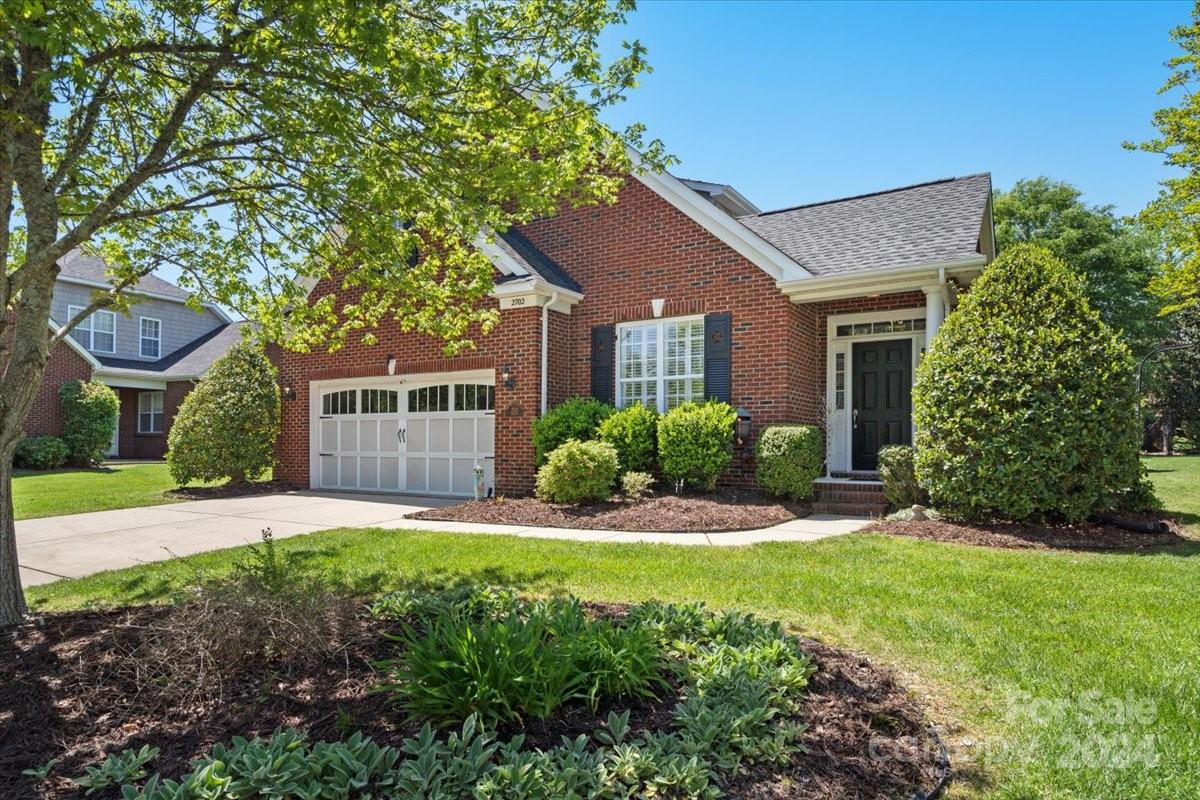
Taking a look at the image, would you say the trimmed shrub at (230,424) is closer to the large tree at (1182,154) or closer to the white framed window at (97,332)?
the white framed window at (97,332)

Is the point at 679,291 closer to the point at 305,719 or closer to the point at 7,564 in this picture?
the point at 7,564

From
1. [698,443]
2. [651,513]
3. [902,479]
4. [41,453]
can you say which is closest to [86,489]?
[41,453]

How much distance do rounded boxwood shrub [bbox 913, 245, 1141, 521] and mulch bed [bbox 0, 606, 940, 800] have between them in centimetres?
497

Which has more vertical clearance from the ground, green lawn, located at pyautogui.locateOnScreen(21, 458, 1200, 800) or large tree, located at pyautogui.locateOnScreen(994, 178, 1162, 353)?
large tree, located at pyautogui.locateOnScreen(994, 178, 1162, 353)

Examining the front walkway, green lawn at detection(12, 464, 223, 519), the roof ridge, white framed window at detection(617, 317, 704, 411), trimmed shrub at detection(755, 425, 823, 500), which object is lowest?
green lawn at detection(12, 464, 223, 519)

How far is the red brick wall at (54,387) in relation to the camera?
19484 mm

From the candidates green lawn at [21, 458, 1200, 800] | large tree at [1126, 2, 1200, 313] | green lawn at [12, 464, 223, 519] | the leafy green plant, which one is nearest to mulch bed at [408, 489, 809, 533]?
green lawn at [21, 458, 1200, 800]

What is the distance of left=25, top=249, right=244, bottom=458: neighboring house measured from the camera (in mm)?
21469

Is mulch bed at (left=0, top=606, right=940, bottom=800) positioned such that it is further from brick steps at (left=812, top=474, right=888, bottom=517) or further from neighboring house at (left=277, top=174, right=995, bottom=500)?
neighboring house at (left=277, top=174, right=995, bottom=500)

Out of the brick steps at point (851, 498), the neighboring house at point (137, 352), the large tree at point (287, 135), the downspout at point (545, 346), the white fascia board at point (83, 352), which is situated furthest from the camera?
the neighboring house at point (137, 352)

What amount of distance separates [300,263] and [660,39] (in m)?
4.17

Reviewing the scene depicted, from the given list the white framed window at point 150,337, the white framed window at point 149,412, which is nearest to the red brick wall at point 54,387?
the white framed window at point 149,412

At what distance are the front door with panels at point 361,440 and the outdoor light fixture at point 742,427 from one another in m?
6.38

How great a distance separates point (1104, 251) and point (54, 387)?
3637cm
